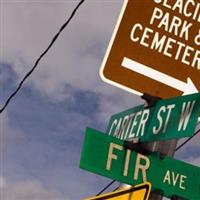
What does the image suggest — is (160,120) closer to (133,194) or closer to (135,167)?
(135,167)

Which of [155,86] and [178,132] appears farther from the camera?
[155,86]

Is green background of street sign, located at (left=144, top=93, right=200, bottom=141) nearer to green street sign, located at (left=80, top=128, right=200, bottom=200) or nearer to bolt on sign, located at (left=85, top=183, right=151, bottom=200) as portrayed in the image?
green street sign, located at (left=80, top=128, right=200, bottom=200)

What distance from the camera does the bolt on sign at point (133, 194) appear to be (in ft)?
12.0

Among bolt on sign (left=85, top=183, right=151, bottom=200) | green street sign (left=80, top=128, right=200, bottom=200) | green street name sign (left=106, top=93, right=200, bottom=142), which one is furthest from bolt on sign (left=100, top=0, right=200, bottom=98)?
bolt on sign (left=85, top=183, right=151, bottom=200)

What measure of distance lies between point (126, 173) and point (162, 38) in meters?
1.02

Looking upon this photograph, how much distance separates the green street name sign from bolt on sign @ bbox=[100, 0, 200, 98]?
7.7 inches

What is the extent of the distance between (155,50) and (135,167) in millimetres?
876

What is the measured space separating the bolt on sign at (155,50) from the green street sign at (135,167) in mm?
475

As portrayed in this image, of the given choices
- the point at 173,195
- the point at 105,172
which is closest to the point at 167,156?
the point at 173,195

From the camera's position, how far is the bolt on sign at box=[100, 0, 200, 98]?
4.16 meters

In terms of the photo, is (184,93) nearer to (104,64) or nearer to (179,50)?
(179,50)

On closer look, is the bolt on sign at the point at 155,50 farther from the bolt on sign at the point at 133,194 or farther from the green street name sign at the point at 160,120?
the bolt on sign at the point at 133,194

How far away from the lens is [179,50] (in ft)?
14.0

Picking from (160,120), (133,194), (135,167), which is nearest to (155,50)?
(160,120)
